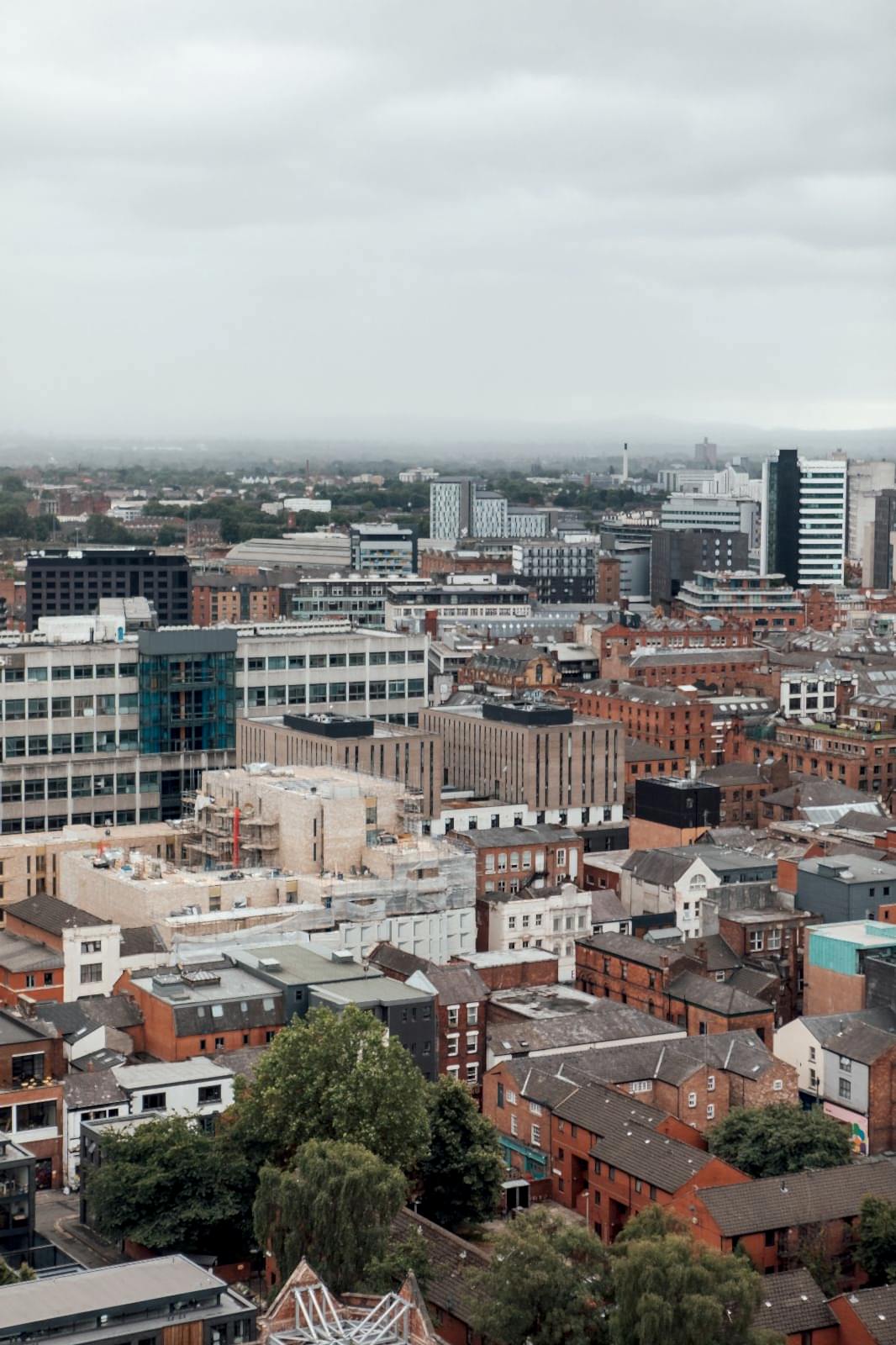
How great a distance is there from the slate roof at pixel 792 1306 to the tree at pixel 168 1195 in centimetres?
1299

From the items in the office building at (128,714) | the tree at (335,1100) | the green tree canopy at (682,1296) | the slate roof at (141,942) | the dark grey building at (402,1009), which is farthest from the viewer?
the office building at (128,714)

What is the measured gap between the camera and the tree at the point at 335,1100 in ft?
169

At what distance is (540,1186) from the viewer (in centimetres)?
5650

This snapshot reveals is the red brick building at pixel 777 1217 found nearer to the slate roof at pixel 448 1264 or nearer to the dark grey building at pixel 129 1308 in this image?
the slate roof at pixel 448 1264

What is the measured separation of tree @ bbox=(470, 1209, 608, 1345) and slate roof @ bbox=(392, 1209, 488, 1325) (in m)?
0.82

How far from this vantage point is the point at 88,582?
164875 millimetres

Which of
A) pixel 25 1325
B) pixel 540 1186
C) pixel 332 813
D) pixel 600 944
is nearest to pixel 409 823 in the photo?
pixel 332 813

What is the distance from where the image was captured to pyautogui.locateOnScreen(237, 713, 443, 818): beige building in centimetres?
8675

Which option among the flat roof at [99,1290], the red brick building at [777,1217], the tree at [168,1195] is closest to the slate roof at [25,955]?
the tree at [168,1195]

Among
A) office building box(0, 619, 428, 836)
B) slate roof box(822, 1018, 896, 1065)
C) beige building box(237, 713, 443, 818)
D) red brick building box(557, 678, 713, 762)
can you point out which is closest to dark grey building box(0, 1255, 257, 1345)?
slate roof box(822, 1018, 896, 1065)

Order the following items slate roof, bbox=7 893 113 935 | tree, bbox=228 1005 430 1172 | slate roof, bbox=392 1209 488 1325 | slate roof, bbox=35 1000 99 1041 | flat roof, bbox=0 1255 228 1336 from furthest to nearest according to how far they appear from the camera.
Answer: slate roof, bbox=7 893 113 935, slate roof, bbox=35 1000 99 1041, tree, bbox=228 1005 430 1172, slate roof, bbox=392 1209 488 1325, flat roof, bbox=0 1255 228 1336

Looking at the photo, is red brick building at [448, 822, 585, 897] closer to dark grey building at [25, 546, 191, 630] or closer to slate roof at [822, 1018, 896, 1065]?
slate roof at [822, 1018, 896, 1065]

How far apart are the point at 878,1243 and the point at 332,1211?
1322cm

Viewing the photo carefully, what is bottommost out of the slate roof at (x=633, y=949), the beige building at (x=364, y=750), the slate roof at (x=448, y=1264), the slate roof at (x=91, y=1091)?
the slate roof at (x=448, y=1264)
